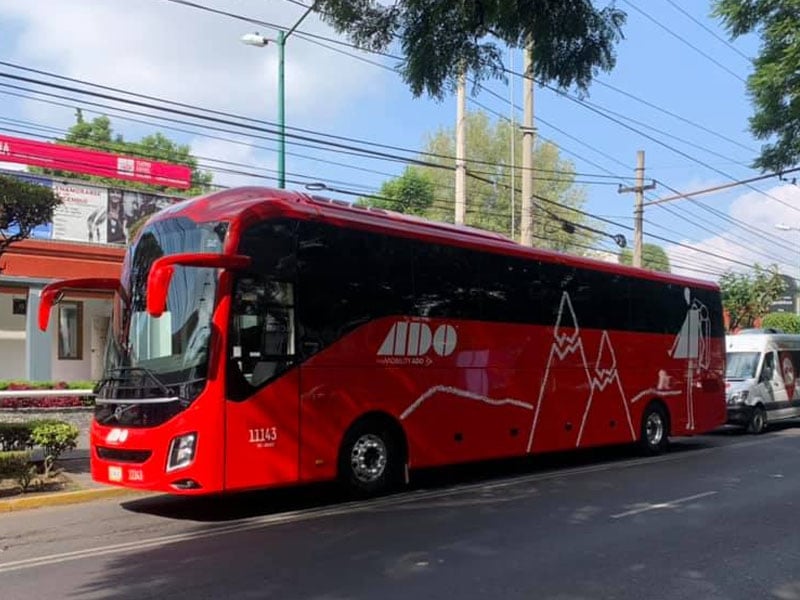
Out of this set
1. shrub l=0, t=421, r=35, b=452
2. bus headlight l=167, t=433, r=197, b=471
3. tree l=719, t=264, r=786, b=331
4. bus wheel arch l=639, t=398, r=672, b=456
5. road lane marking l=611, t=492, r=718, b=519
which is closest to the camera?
bus headlight l=167, t=433, r=197, b=471

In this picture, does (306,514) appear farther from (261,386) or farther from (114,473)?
(114,473)

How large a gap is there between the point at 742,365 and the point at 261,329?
629 inches

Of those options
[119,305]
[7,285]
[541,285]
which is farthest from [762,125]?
[7,285]

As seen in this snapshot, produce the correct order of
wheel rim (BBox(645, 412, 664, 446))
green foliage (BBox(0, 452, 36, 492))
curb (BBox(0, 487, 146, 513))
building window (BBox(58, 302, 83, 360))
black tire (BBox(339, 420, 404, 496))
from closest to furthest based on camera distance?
curb (BBox(0, 487, 146, 513))
black tire (BBox(339, 420, 404, 496))
green foliage (BBox(0, 452, 36, 492))
wheel rim (BBox(645, 412, 664, 446))
building window (BBox(58, 302, 83, 360))

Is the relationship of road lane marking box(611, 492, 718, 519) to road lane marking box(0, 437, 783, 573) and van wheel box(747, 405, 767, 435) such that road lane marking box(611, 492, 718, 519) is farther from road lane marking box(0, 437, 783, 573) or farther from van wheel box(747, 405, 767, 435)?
van wheel box(747, 405, 767, 435)

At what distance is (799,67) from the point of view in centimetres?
1137

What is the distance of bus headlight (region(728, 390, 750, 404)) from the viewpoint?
1994 cm

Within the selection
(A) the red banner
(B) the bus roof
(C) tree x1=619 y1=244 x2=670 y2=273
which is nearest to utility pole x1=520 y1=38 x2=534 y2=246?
(B) the bus roof

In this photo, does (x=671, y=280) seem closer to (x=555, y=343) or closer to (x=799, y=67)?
(x=555, y=343)

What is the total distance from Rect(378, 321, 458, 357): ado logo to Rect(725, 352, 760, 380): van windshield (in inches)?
480

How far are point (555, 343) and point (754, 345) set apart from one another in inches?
410

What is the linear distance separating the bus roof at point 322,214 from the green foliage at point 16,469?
11.7 ft

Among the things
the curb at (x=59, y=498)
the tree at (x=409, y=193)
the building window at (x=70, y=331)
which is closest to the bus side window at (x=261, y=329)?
the curb at (x=59, y=498)

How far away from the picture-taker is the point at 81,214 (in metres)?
23.0
